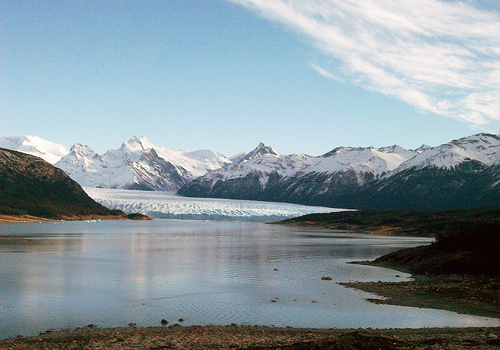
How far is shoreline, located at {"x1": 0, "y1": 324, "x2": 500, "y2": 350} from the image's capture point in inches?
625

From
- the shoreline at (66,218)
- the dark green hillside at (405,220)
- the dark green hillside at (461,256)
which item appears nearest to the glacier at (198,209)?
the shoreline at (66,218)

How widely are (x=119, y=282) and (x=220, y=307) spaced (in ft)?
33.5

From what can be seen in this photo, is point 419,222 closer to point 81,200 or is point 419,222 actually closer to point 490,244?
point 490,244

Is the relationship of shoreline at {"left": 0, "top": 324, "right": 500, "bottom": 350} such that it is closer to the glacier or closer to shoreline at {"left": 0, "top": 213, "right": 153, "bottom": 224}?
shoreline at {"left": 0, "top": 213, "right": 153, "bottom": 224}

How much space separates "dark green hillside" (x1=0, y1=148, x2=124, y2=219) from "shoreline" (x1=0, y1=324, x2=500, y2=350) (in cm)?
13700

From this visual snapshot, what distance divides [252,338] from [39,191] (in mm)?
169663

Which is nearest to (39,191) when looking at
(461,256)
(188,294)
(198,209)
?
(198,209)

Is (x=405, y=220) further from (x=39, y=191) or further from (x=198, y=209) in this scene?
(x=39, y=191)

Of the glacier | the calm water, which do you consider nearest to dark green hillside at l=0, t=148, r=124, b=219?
the glacier

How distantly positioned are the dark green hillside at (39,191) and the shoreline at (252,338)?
449 feet

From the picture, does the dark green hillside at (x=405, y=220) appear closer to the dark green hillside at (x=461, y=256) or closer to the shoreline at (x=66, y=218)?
the shoreline at (x=66, y=218)

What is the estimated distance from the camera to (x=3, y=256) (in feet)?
152

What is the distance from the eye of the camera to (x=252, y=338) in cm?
1858

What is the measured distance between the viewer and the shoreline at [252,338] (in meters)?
15.9
